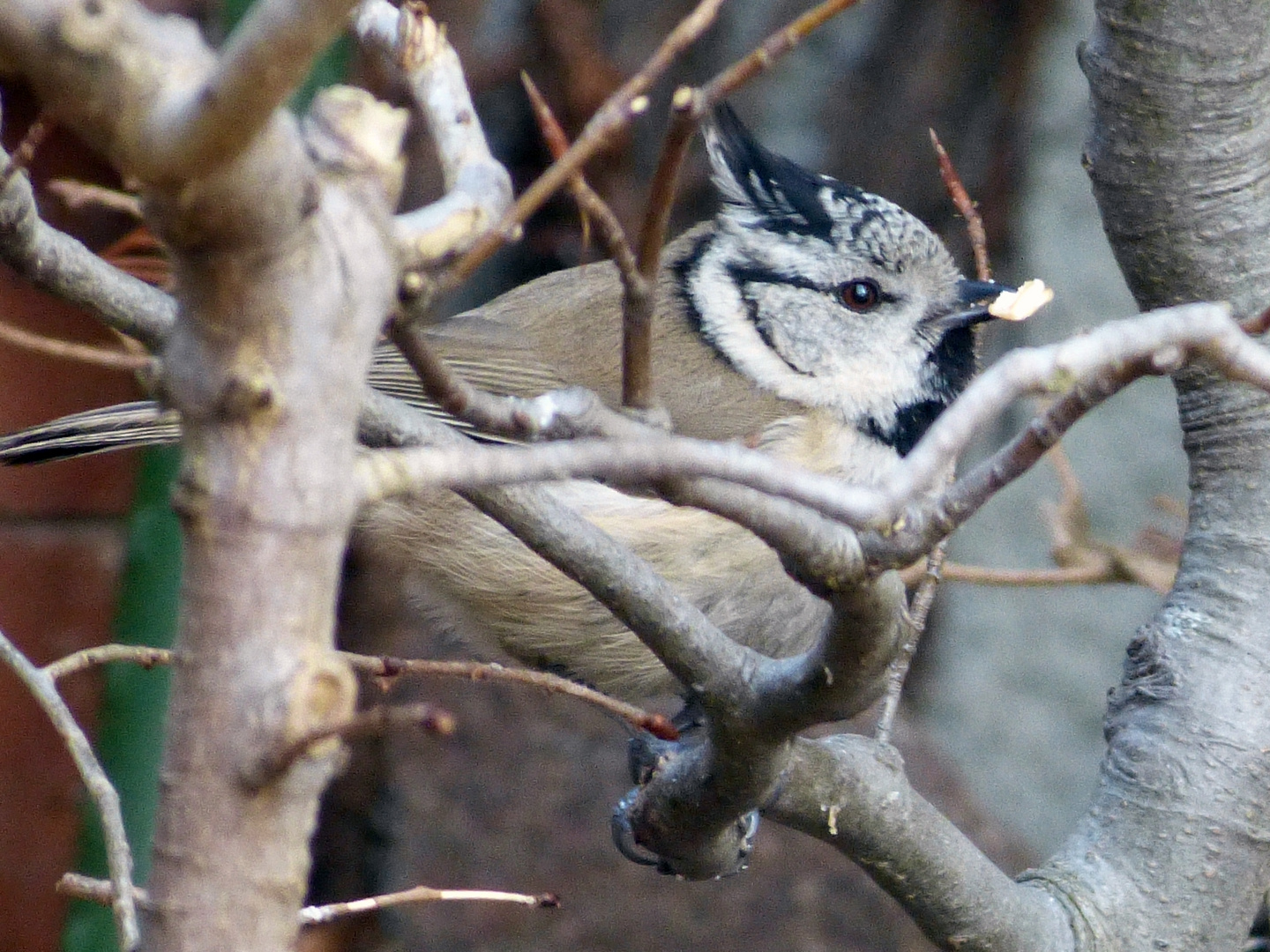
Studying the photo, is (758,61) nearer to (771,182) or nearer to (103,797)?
(103,797)

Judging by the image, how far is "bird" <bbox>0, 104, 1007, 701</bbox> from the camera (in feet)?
7.02

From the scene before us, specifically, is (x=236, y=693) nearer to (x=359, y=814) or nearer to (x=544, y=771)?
(x=359, y=814)

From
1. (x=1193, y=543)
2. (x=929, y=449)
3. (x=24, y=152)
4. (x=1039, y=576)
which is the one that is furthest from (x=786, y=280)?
(x=929, y=449)

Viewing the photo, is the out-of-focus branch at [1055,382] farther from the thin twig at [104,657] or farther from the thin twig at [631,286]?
the thin twig at [104,657]

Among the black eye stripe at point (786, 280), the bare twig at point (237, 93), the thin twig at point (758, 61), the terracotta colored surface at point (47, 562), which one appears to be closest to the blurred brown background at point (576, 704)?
the terracotta colored surface at point (47, 562)

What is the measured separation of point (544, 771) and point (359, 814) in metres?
0.53

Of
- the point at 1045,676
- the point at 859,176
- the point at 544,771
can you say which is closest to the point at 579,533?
the point at 544,771

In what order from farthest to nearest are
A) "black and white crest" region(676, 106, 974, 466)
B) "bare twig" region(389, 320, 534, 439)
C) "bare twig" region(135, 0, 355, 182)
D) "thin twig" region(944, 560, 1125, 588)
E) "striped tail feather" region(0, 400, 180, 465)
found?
"black and white crest" region(676, 106, 974, 466) < "thin twig" region(944, 560, 1125, 588) < "striped tail feather" region(0, 400, 180, 465) < "bare twig" region(389, 320, 534, 439) < "bare twig" region(135, 0, 355, 182)

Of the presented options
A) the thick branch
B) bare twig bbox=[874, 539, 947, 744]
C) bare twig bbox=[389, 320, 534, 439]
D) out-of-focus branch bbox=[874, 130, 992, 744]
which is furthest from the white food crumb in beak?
bare twig bbox=[389, 320, 534, 439]

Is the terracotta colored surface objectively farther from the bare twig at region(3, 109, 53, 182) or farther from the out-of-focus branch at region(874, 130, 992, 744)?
the out-of-focus branch at region(874, 130, 992, 744)

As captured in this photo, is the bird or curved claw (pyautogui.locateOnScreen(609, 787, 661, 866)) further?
the bird

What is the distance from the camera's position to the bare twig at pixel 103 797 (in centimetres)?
112

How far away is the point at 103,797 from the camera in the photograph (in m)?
1.22

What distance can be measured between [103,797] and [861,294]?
158cm
